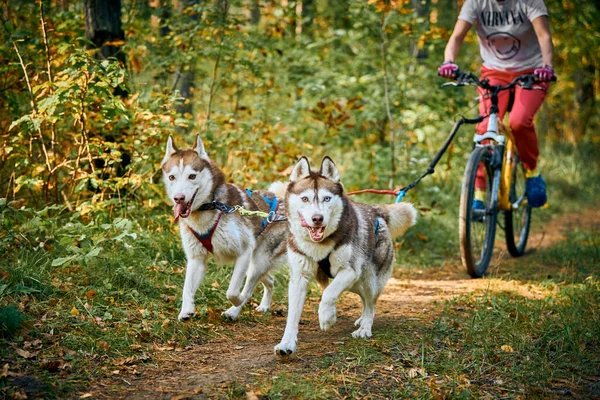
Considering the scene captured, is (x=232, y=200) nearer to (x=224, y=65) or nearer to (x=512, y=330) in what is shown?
(x=512, y=330)

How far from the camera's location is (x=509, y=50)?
19.2 feet

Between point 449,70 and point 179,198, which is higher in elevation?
point 449,70

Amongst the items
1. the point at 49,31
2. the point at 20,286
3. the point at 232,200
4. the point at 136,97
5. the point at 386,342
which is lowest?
the point at 386,342

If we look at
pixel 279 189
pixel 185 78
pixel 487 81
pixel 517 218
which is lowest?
pixel 517 218

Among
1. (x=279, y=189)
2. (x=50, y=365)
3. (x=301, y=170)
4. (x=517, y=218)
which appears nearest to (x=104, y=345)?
(x=50, y=365)

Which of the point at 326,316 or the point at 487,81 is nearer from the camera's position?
the point at 326,316

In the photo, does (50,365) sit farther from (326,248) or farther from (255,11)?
(255,11)

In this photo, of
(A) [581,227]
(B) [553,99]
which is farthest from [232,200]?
(B) [553,99]

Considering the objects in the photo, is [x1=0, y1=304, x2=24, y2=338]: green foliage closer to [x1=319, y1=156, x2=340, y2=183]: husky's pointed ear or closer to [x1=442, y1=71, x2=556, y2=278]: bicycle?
[x1=319, y1=156, x2=340, y2=183]: husky's pointed ear

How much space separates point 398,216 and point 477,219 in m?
1.44

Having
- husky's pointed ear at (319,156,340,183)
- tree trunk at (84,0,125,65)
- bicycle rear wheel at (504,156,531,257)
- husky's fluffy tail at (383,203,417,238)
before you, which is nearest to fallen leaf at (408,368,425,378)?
husky's pointed ear at (319,156,340,183)

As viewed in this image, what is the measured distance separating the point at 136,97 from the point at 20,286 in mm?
2224

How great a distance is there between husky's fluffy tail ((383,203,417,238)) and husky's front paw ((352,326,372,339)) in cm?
89

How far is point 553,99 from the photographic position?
1605 cm
